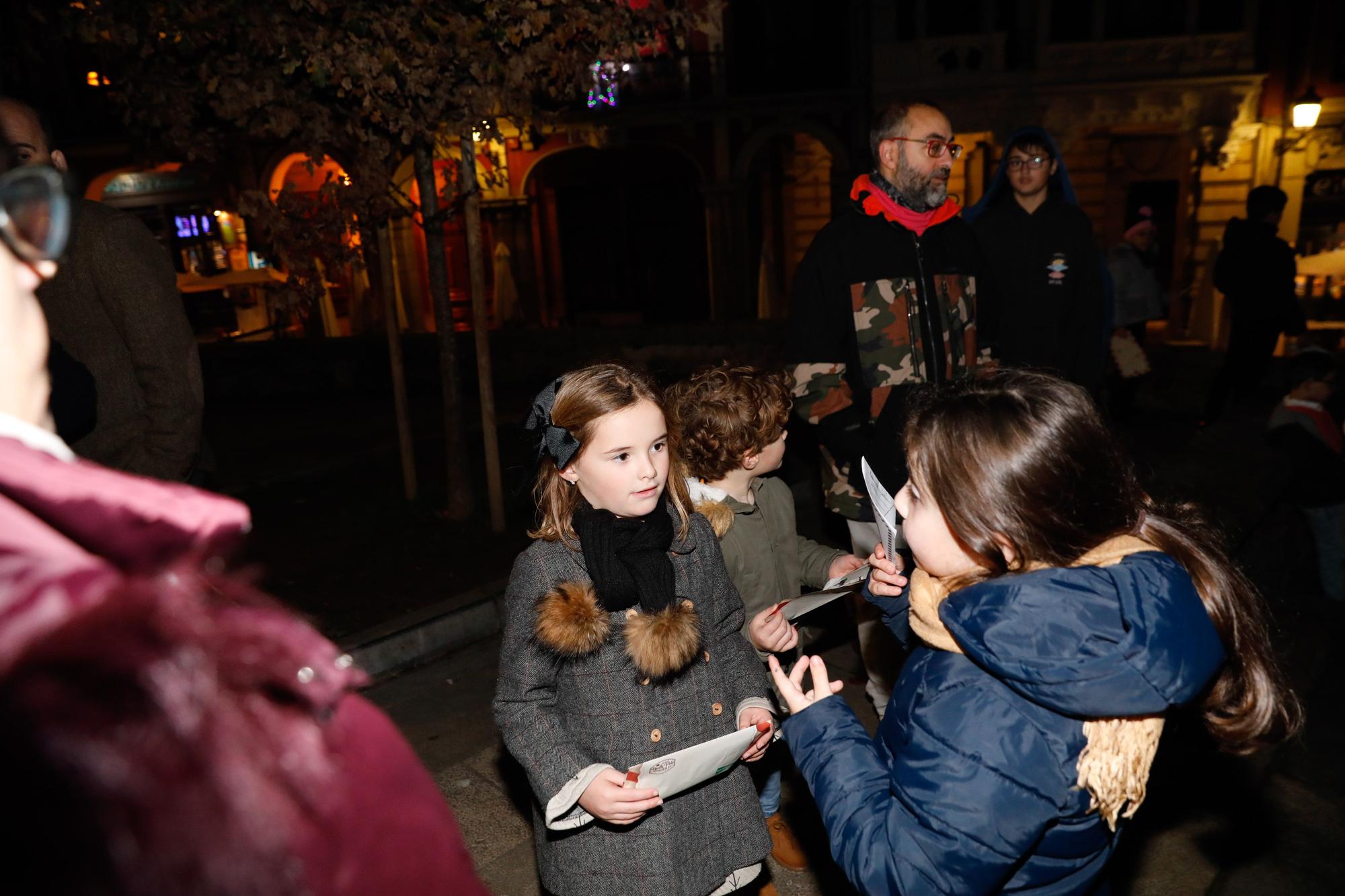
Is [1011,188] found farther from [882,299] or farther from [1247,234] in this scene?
[1247,234]

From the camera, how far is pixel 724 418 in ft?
9.27

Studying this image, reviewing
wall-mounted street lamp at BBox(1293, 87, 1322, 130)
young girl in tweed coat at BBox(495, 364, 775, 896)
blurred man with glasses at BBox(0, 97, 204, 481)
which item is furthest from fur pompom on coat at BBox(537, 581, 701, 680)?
wall-mounted street lamp at BBox(1293, 87, 1322, 130)

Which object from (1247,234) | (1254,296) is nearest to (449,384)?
(1254,296)

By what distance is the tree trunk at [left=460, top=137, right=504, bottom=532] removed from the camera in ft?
18.5

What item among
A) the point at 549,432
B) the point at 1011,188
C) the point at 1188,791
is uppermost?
the point at 1011,188

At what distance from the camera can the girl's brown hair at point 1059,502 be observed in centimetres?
154

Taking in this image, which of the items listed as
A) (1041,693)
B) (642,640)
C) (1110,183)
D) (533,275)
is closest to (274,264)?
(642,640)

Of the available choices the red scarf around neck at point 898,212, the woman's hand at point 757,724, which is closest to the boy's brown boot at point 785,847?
the woman's hand at point 757,724

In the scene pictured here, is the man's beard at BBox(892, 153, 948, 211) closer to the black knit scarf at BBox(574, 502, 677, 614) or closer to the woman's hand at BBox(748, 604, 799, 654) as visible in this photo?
the woman's hand at BBox(748, 604, 799, 654)

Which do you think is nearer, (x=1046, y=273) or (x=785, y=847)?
(x=785, y=847)

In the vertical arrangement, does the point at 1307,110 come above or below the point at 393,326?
above

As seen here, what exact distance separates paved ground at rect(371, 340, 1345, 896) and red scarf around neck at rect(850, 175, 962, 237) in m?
1.29

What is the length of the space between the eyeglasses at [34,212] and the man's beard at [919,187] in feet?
10.1

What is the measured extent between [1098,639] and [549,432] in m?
1.35
